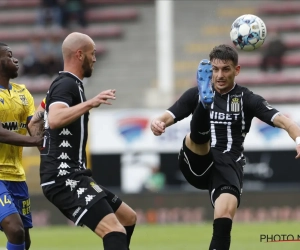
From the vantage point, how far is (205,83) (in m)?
7.20

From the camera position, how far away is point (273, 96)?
20.4m

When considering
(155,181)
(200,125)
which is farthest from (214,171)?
(155,181)

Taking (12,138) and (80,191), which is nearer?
(80,191)

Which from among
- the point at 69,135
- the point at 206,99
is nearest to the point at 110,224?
the point at 69,135

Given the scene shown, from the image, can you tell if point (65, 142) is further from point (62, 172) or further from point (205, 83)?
point (205, 83)

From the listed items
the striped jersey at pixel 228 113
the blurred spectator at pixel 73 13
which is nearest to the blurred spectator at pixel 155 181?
the blurred spectator at pixel 73 13

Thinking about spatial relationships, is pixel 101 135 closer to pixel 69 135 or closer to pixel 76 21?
pixel 76 21

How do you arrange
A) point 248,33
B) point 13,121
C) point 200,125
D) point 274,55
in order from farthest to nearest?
point 274,55 < point 248,33 < point 13,121 < point 200,125

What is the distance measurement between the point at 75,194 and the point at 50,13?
1761 cm

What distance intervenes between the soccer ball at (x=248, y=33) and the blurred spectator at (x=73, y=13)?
1535 centimetres

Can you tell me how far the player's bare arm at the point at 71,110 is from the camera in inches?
251

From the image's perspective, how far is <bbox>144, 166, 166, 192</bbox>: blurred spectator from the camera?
55.3ft

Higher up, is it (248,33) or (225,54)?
(248,33)

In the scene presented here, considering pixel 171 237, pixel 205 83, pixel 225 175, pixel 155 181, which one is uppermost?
pixel 205 83
